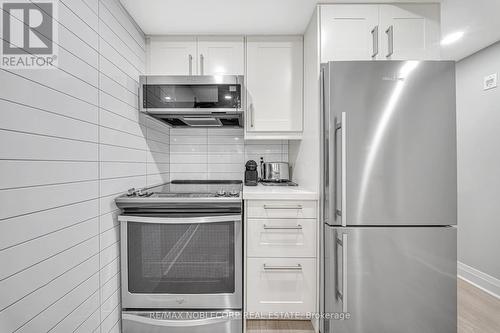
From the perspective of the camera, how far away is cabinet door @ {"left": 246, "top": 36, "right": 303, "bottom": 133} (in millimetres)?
1959

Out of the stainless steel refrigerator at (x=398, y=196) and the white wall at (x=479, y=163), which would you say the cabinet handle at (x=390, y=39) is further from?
the white wall at (x=479, y=163)

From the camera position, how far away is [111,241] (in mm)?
1417

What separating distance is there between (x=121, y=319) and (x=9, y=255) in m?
1.00

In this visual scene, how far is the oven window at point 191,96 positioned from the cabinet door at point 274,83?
0.30m

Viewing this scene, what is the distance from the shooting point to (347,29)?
158cm

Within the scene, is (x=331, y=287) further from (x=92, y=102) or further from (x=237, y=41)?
(x=237, y=41)

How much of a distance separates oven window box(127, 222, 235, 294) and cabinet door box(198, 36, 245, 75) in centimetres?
126

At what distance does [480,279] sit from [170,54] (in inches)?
142

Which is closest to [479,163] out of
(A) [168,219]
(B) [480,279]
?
(B) [480,279]

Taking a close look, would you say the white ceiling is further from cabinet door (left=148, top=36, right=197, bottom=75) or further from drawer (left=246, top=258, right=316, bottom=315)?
drawer (left=246, top=258, right=316, bottom=315)

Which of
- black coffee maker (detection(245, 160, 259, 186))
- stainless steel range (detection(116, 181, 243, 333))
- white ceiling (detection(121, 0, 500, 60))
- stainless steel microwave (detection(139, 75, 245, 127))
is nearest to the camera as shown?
stainless steel range (detection(116, 181, 243, 333))

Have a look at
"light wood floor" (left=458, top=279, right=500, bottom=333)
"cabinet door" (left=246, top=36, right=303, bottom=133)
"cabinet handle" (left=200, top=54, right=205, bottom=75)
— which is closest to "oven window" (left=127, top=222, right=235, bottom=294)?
"cabinet door" (left=246, top=36, right=303, bottom=133)

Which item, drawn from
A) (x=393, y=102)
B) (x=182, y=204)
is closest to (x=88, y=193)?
(x=182, y=204)

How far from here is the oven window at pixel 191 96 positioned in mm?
1695
